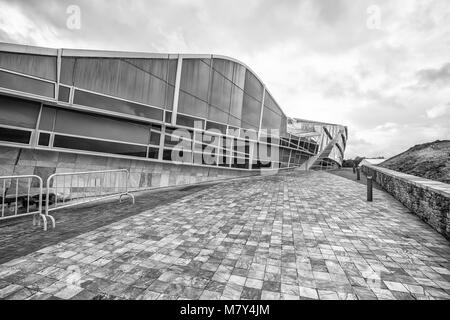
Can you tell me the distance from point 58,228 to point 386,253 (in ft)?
23.0

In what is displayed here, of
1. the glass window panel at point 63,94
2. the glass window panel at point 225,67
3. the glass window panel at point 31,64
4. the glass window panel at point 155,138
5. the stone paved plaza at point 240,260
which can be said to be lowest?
the stone paved plaza at point 240,260

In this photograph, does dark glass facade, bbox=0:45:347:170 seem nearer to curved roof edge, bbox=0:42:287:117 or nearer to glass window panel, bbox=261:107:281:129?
curved roof edge, bbox=0:42:287:117

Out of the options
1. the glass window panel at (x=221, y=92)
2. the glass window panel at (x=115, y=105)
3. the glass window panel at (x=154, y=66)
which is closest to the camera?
the glass window panel at (x=115, y=105)

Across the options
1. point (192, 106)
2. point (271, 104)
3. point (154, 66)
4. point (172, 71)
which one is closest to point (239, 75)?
point (271, 104)

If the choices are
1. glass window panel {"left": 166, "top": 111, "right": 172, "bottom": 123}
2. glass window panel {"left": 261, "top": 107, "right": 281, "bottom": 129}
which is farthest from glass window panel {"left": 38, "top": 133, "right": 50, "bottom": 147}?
glass window panel {"left": 261, "top": 107, "right": 281, "bottom": 129}

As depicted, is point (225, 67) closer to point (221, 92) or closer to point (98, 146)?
point (221, 92)

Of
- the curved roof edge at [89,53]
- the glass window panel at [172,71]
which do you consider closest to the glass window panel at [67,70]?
the curved roof edge at [89,53]

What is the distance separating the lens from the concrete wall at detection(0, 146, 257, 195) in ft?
22.3

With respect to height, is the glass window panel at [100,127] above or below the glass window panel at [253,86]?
below

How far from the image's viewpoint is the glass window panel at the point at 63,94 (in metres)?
7.54

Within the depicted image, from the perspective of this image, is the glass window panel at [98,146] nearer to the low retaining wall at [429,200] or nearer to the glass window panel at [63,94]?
the glass window panel at [63,94]

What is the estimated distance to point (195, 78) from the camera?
12.1 meters

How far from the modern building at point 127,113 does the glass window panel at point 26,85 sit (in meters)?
0.02

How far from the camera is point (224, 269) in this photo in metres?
3.04
